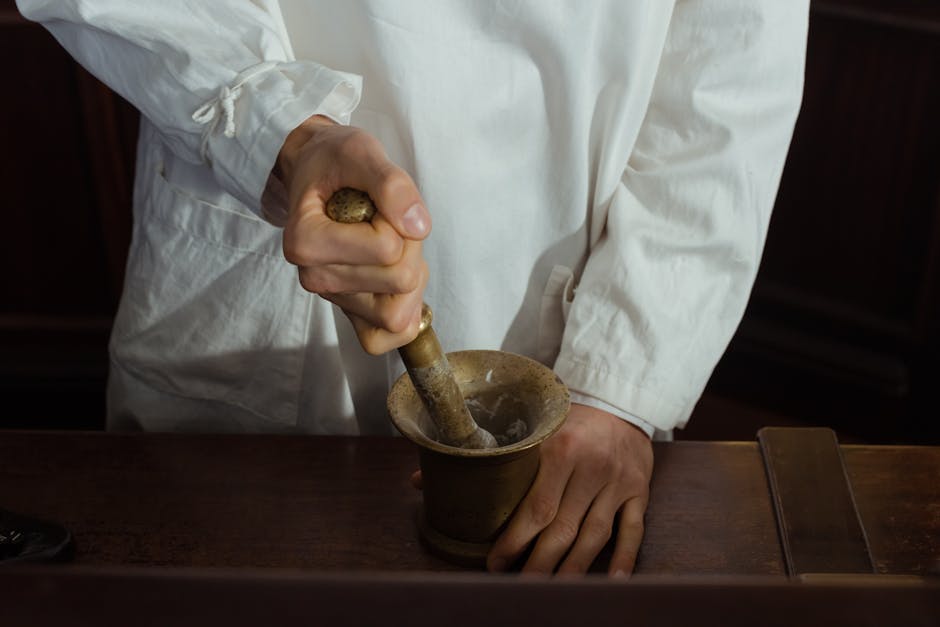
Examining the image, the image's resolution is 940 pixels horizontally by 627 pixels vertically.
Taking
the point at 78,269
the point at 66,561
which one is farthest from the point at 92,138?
the point at 66,561

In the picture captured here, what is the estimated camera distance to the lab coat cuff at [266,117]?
99 cm

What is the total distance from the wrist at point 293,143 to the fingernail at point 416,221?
215mm

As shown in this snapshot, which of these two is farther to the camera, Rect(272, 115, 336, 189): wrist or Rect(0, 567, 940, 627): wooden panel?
Rect(272, 115, 336, 189): wrist

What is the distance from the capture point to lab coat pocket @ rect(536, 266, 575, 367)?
122 centimetres

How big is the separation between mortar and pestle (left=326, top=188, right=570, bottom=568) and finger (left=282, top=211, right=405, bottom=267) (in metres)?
0.01

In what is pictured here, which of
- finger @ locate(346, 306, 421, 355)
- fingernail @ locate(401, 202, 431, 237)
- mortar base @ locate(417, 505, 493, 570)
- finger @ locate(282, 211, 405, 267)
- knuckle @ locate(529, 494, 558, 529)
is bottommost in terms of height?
mortar base @ locate(417, 505, 493, 570)

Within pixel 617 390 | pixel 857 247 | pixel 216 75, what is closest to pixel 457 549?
pixel 617 390

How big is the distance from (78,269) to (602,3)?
1.66m

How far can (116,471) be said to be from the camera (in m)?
1.09

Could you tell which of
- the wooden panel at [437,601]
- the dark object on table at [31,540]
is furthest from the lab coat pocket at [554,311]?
the wooden panel at [437,601]

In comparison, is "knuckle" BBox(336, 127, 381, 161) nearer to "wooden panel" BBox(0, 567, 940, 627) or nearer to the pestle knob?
the pestle knob

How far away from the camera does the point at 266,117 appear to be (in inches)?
39.0

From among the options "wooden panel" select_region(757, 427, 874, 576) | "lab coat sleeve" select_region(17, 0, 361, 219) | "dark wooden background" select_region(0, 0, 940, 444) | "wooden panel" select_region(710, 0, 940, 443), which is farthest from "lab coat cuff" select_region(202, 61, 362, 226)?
"wooden panel" select_region(710, 0, 940, 443)

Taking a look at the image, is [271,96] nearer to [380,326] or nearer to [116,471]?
[380,326]
